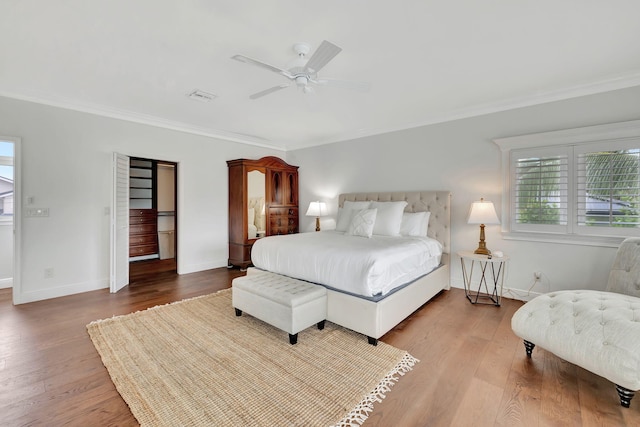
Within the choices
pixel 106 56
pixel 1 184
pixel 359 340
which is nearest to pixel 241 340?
pixel 359 340

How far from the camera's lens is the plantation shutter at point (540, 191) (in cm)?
315

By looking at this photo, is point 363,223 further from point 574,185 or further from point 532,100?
point 532,100

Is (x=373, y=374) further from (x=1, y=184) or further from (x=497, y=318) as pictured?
(x=1, y=184)

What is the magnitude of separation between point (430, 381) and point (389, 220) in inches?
86.0

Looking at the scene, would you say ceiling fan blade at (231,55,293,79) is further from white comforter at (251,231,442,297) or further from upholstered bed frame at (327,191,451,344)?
upholstered bed frame at (327,191,451,344)

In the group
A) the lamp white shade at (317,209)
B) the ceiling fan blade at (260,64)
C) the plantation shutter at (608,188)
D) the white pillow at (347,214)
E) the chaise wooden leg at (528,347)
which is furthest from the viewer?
the lamp white shade at (317,209)

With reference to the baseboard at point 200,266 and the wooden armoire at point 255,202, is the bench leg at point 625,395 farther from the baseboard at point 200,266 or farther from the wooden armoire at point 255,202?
the baseboard at point 200,266

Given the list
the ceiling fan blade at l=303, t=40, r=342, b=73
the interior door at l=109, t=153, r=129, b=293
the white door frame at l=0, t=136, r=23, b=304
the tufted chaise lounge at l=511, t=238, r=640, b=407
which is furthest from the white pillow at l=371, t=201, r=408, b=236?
the white door frame at l=0, t=136, r=23, b=304

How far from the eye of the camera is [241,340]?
243 cm

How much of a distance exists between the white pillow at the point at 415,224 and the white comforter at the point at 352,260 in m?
0.30

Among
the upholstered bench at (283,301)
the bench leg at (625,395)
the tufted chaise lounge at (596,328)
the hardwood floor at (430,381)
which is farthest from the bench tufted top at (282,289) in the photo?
the bench leg at (625,395)

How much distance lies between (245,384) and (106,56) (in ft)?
9.77

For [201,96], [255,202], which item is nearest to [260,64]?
[201,96]

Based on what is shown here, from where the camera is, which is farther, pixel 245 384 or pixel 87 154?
pixel 87 154
